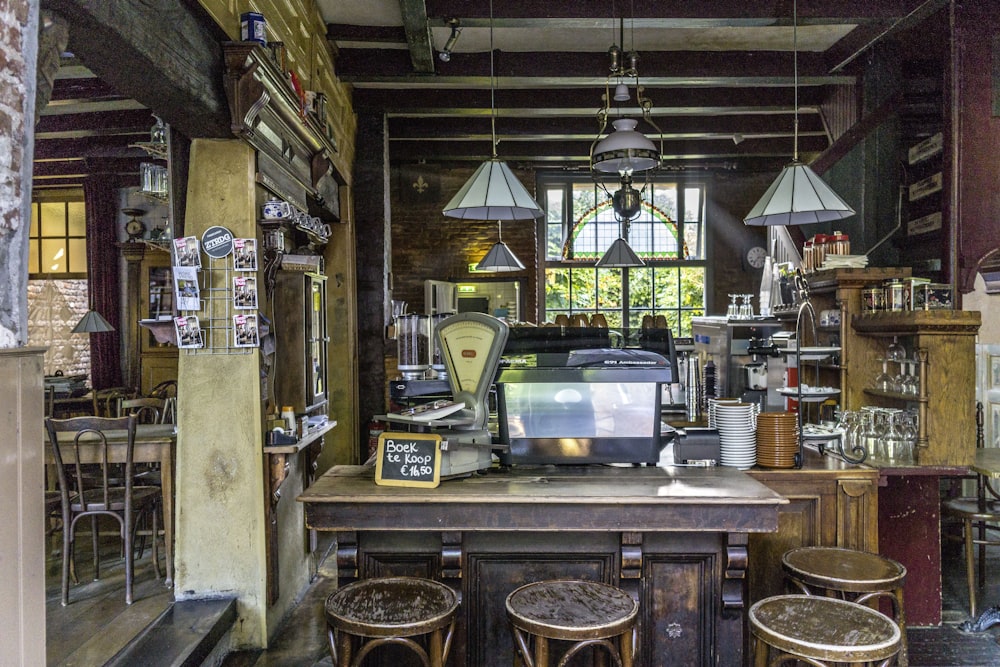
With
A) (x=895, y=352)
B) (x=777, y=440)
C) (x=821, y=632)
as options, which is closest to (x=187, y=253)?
(x=777, y=440)

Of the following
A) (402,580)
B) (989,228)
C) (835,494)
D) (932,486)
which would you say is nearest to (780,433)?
(835,494)

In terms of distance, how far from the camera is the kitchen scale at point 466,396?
256 centimetres

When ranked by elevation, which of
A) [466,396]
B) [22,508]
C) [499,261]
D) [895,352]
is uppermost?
[499,261]

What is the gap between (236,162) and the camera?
3.50 meters

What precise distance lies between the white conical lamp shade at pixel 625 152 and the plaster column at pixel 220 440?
6.22 feet

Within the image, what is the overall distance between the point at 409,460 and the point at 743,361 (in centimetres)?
417

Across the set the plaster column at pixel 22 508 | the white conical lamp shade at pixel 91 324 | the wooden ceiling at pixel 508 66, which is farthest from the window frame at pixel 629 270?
the plaster column at pixel 22 508

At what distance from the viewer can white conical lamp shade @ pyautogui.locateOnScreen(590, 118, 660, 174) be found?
3.92 meters

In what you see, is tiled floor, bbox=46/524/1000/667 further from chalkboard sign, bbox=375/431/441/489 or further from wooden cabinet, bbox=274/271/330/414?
chalkboard sign, bbox=375/431/441/489

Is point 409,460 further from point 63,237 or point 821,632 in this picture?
point 63,237

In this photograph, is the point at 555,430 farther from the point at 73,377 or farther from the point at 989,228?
the point at 73,377

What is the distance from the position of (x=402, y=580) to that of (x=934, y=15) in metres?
5.14

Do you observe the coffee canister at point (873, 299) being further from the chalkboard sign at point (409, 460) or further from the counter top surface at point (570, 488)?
the chalkboard sign at point (409, 460)

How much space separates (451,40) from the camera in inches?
202
